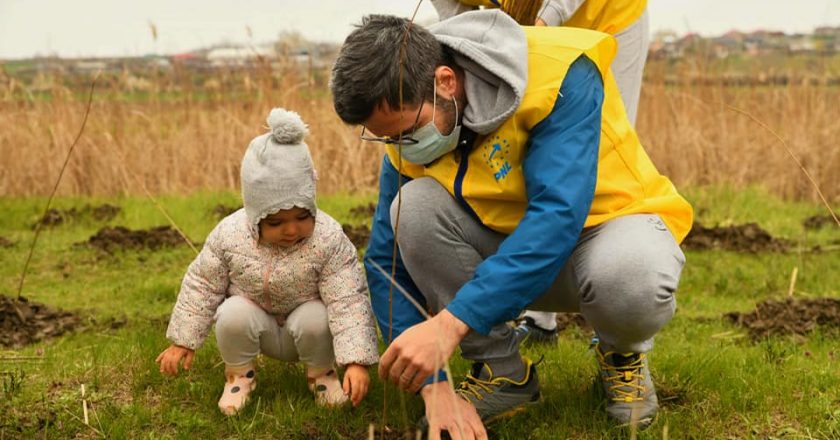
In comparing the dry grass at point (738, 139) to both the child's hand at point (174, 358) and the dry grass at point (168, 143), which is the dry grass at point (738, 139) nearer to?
the dry grass at point (168, 143)

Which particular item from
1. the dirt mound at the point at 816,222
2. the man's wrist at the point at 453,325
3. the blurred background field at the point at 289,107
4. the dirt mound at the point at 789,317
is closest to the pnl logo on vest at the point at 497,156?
the man's wrist at the point at 453,325

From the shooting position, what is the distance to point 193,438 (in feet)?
9.18

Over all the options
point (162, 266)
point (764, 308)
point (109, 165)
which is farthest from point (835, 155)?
point (109, 165)

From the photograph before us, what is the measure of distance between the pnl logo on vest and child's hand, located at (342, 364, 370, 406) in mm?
753

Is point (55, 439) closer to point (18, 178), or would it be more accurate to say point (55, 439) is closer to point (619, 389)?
point (619, 389)

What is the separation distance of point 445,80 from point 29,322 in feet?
8.58

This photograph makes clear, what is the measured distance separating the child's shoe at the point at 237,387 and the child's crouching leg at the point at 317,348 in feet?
0.60

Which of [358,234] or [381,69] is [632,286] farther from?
[358,234]

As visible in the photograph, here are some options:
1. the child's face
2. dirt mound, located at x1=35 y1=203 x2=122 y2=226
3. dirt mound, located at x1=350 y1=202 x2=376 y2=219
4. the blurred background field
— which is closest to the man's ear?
the child's face

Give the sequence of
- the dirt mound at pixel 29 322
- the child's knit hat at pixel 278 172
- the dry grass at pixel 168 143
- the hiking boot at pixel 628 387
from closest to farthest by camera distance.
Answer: the hiking boot at pixel 628 387 → the child's knit hat at pixel 278 172 → the dirt mound at pixel 29 322 → the dry grass at pixel 168 143

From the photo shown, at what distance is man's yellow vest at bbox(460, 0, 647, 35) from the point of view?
3.53 metres

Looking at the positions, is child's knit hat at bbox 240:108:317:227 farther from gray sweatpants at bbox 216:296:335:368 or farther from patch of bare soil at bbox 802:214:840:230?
patch of bare soil at bbox 802:214:840:230

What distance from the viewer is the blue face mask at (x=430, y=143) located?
2.49m

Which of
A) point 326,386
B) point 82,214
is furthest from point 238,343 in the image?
point 82,214
